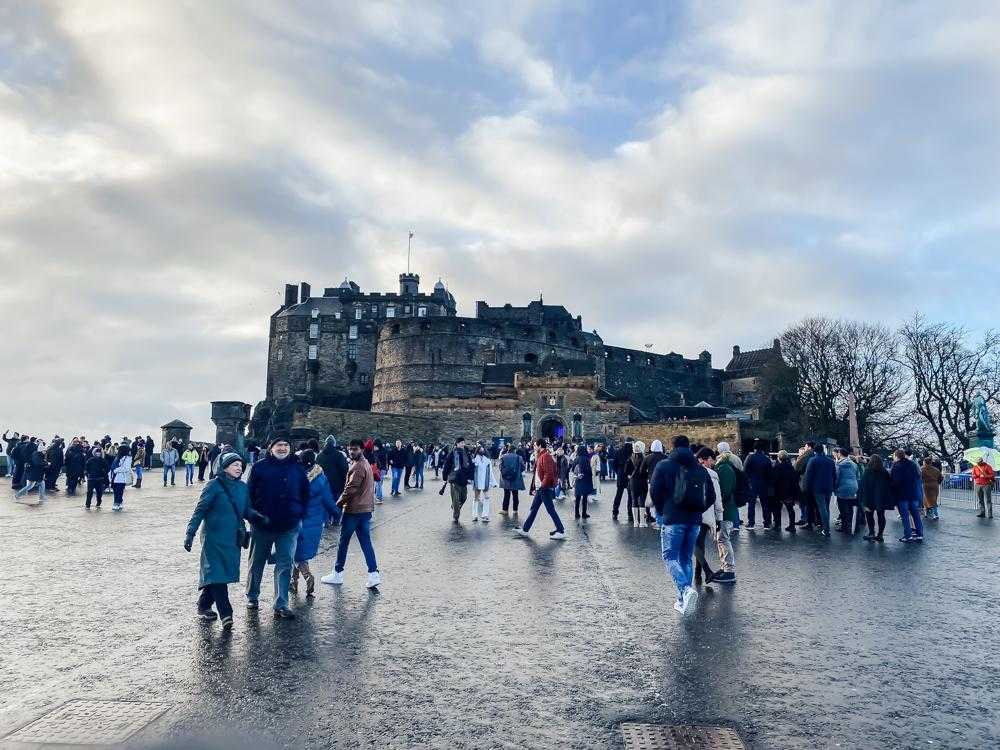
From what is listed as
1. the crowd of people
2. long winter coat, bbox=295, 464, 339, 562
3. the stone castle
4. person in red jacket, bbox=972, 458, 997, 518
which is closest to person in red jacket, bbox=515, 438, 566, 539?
the crowd of people

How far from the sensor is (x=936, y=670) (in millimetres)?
4801

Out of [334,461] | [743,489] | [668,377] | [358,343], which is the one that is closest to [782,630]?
[743,489]

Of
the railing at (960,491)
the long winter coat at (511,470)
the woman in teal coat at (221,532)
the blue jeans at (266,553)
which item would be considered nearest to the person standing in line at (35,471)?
the long winter coat at (511,470)

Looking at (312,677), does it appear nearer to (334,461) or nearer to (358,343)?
(334,461)

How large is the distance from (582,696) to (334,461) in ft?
23.5

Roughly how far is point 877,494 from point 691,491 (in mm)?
6546

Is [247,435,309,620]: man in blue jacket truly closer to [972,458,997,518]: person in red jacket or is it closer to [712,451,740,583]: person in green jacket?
[712,451,740,583]: person in green jacket

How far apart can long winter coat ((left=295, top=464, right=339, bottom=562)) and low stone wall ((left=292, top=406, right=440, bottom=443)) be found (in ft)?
146

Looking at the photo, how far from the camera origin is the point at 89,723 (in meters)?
3.73

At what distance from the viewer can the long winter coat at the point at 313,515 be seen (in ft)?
23.3

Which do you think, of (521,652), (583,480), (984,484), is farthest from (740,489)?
(984,484)

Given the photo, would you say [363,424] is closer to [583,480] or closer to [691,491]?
[583,480]

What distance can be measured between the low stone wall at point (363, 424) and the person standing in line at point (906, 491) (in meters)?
42.1

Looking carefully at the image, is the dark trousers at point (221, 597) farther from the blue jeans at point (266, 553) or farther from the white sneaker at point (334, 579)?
the white sneaker at point (334, 579)
